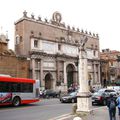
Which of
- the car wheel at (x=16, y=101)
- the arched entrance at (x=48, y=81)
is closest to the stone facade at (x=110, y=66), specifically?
the arched entrance at (x=48, y=81)

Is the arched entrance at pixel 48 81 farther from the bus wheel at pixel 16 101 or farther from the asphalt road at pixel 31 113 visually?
the asphalt road at pixel 31 113

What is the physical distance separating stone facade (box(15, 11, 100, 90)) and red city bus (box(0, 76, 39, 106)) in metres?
20.2

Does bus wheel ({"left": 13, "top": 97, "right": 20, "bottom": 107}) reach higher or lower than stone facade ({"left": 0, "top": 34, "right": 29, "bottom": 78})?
lower

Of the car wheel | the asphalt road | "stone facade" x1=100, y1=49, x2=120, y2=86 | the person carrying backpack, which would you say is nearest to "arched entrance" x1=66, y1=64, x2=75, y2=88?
"stone facade" x1=100, y1=49, x2=120, y2=86

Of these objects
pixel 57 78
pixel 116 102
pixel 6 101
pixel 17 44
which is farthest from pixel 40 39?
pixel 116 102

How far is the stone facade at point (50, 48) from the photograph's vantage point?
5059 cm

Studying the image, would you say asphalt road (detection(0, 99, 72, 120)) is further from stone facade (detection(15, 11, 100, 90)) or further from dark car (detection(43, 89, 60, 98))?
stone facade (detection(15, 11, 100, 90))

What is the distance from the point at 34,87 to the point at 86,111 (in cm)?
1165

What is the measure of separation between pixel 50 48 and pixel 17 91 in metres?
27.8

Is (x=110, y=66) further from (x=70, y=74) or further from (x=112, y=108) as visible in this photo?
(x=112, y=108)

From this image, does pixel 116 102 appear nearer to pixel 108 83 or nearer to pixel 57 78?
pixel 57 78

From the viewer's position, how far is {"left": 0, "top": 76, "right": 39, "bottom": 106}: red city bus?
83.5 ft

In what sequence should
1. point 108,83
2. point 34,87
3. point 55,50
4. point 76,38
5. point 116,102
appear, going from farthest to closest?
point 108,83 < point 76,38 < point 55,50 < point 34,87 < point 116,102

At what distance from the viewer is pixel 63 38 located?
58.2m
